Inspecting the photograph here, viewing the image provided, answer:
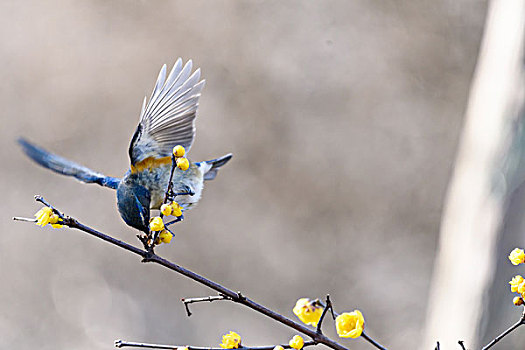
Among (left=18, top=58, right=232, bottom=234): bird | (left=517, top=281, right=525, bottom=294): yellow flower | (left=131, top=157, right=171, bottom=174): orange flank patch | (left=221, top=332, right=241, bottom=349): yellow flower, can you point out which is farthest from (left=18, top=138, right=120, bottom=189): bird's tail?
(left=517, top=281, right=525, bottom=294): yellow flower

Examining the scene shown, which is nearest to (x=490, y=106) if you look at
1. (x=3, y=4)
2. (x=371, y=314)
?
(x=371, y=314)

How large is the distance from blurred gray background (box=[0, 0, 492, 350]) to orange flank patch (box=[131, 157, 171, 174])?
2.50m

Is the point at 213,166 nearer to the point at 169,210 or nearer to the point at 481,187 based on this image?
the point at 169,210

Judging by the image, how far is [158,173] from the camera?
1.39 m

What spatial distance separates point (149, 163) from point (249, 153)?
298 centimetres

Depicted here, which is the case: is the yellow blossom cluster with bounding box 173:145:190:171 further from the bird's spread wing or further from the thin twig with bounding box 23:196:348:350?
the bird's spread wing

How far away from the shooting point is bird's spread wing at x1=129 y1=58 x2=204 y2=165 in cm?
132

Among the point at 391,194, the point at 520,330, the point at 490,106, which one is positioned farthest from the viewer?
the point at 391,194

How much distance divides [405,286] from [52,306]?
239 centimetres

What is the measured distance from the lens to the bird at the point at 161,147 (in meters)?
1.31

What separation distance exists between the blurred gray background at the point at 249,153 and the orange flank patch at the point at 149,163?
250 centimetres

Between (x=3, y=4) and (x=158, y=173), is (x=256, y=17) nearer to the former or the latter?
(x=3, y=4)

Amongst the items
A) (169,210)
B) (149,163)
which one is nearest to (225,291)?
(169,210)

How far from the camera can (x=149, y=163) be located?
1402 mm
